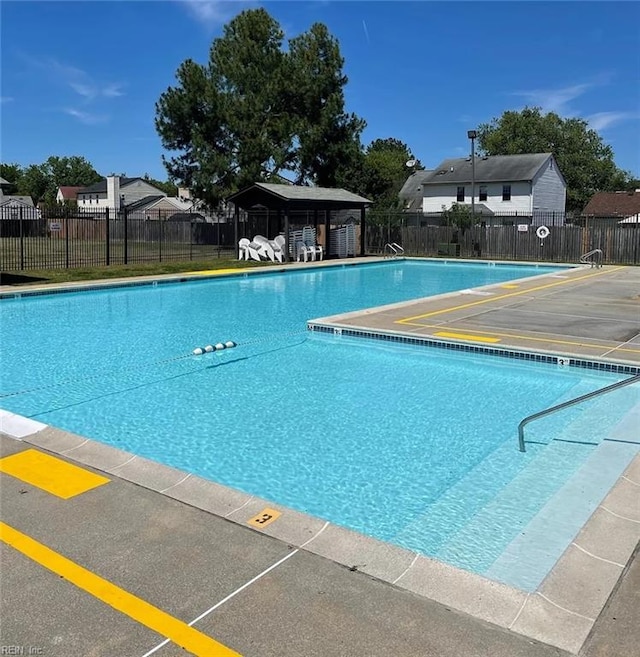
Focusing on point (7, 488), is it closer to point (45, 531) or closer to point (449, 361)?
point (45, 531)

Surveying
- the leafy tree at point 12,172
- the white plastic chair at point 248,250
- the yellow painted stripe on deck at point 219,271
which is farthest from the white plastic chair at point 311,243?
the leafy tree at point 12,172

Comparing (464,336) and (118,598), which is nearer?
(118,598)

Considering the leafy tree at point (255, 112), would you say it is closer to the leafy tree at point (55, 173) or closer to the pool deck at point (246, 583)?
the pool deck at point (246, 583)

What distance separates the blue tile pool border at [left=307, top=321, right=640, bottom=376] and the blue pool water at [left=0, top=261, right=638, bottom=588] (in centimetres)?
14

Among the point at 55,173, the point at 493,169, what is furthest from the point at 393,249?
the point at 55,173

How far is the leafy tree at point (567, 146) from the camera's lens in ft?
218

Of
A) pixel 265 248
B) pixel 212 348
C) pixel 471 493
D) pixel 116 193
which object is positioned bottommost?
pixel 471 493

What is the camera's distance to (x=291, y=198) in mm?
24172

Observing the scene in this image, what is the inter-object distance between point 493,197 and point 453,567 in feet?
149

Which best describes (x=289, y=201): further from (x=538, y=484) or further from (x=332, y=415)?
(x=538, y=484)

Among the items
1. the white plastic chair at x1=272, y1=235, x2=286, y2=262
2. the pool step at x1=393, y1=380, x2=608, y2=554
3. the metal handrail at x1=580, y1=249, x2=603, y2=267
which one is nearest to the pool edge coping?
the pool step at x1=393, y1=380, x2=608, y2=554

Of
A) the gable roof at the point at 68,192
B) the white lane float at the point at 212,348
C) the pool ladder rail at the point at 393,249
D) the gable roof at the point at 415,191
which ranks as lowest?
the white lane float at the point at 212,348

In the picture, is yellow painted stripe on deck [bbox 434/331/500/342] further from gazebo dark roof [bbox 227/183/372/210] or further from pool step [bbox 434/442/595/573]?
gazebo dark roof [bbox 227/183/372/210]

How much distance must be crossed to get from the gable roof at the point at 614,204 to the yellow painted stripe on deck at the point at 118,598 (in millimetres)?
50209
